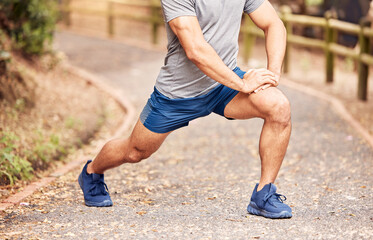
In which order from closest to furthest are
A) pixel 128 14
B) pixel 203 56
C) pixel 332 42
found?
pixel 203 56 → pixel 332 42 → pixel 128 14

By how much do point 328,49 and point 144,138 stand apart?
28.3ft

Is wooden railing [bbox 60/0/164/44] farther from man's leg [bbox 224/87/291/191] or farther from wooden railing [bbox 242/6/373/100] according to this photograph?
man's leg [bbox 224/87/291/191]

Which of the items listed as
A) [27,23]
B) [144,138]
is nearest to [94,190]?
[144,138]

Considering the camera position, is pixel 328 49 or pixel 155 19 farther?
pixel 155 19

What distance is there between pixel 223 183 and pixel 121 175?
1.03 metres

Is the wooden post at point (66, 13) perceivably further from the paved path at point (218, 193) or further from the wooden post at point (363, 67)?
the paved path at point (218, 193)

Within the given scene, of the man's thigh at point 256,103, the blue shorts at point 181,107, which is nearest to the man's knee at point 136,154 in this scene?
the blue shorts at point 181,107

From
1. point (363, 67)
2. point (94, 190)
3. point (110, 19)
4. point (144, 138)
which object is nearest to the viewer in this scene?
point (144, 138)

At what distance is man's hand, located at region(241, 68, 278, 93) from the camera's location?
4.06 m

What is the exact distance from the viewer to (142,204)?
15.8 ft

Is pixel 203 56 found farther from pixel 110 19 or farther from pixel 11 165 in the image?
pixel 110 19

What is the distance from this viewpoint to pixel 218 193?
5148 mm

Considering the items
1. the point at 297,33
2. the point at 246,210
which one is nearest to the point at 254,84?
the point at 246,210

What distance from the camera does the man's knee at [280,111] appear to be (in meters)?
4.03
